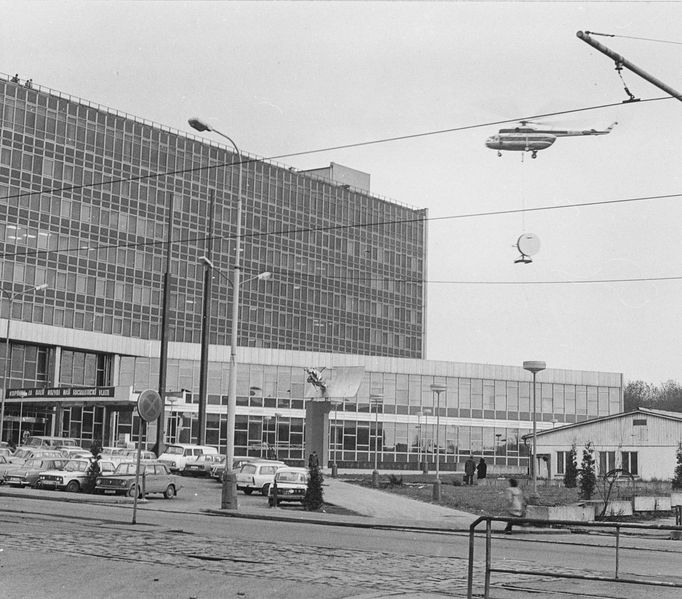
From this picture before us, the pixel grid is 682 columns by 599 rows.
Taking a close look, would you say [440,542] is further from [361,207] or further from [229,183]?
[361,207]

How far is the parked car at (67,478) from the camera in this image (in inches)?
1548

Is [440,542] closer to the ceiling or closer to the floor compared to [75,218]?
closer to the floor

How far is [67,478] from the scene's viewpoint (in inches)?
1549

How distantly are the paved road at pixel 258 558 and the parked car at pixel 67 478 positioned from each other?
34.6 feet

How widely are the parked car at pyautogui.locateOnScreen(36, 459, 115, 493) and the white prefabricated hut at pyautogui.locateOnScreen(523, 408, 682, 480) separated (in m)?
32.3

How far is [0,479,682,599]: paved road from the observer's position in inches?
499

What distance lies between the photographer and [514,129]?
29312 mm

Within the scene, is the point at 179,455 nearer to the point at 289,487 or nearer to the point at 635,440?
the point at 289,487

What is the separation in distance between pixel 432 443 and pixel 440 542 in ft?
236

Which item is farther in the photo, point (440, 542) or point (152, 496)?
point (152, 496)

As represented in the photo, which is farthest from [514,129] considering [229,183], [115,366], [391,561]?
[229,183]

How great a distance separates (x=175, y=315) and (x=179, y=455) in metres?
49.6

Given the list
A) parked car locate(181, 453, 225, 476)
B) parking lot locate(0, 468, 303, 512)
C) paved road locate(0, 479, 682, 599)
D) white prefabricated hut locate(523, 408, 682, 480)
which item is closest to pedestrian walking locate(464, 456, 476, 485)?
white prefabricated hut locate(523, 408, 682, 480)

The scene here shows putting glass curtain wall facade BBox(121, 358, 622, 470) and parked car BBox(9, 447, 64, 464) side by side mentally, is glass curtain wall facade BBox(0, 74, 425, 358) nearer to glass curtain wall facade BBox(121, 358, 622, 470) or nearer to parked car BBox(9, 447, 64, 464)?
glass curtain wall facade BBox(121, 358, 622, 470)
